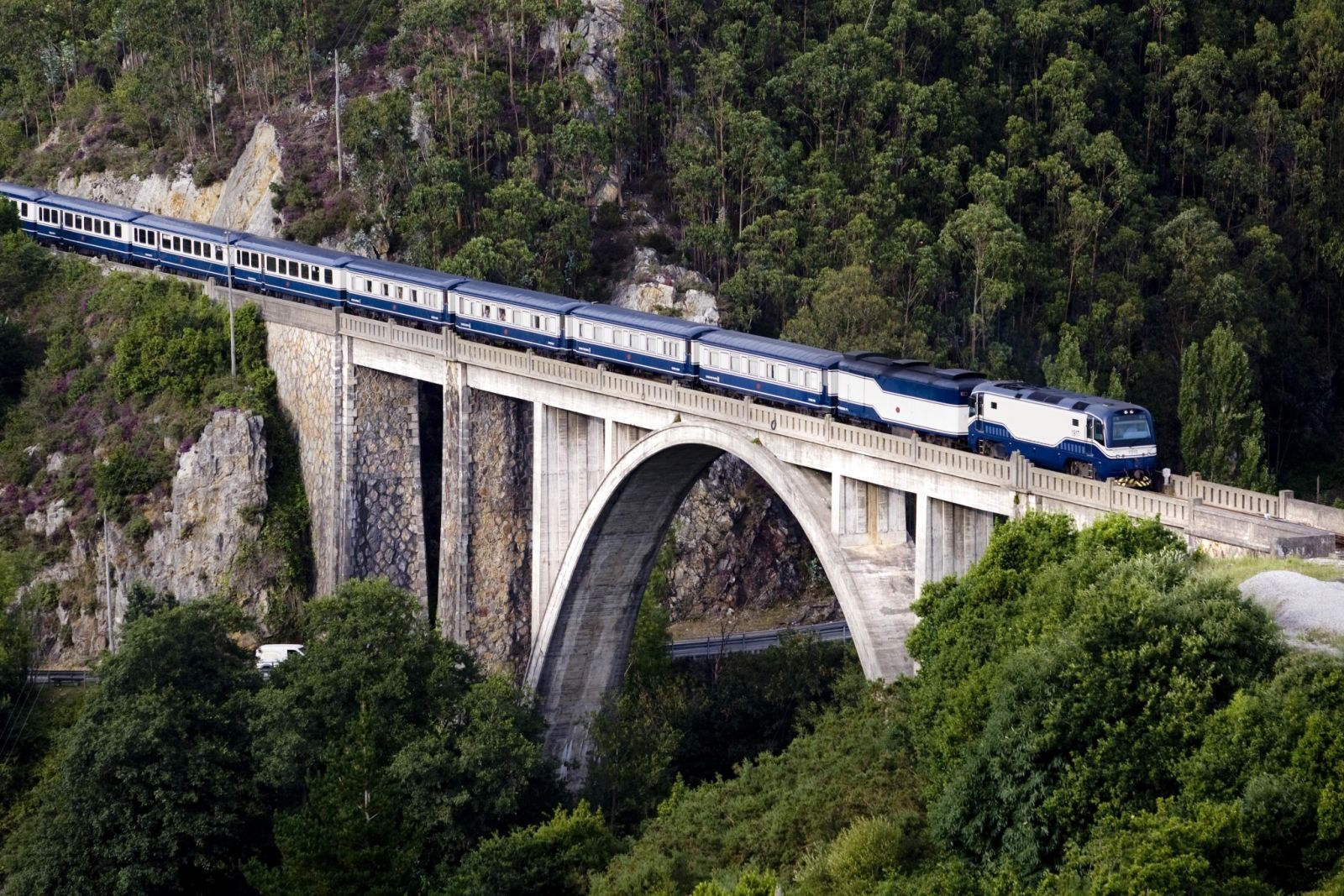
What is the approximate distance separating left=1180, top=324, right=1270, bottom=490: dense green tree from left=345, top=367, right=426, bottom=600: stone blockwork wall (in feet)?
89.4

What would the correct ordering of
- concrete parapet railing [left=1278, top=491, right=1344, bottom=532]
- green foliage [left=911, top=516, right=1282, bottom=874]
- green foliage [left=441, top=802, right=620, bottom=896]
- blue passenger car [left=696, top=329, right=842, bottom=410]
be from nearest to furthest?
green foliage [left=911, top=516, right=1282, bottom=874], concrete parapet railing [left=1278, top=491, right=1344, bottom=532], green foliage [left=441, top=802, right=620, bottom=896], blue passenger car [left=696, top=329, right=842, bottom=410]

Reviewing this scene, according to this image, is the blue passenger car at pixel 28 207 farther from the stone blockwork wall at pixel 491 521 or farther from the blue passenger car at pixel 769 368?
the blue passenger car at pixel 769 368

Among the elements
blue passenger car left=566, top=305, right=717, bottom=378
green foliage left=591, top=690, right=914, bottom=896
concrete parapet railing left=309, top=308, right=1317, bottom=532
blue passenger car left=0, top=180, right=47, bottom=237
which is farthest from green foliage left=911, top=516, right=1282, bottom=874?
blue passenger car left=0, top=180, right=47, bottom=237

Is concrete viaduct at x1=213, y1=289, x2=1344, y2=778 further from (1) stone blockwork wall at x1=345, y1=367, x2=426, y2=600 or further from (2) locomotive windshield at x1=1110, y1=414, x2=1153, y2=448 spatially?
(2) locomotive windshield at x1=1110, y1=414, x2=1153, y2=448

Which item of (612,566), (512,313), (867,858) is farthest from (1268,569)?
(512,313)

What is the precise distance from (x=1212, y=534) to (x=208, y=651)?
29.5 meters

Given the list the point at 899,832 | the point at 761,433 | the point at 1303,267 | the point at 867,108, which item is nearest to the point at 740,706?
the point at 761,433

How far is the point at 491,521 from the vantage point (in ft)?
237

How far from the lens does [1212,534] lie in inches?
1889

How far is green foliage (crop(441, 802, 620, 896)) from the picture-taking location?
54812 mm

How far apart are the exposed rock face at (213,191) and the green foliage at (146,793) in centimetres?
3345

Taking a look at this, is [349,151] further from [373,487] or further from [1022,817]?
[1022,817]

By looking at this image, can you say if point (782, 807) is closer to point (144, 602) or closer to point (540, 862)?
point (540, 862)

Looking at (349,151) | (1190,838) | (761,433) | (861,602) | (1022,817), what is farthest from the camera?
(349,151)
